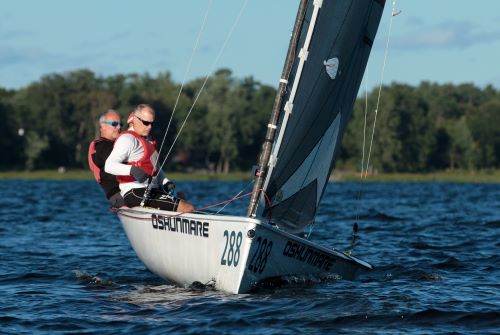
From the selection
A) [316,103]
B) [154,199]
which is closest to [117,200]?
[154,199]

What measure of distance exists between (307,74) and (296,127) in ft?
2.20

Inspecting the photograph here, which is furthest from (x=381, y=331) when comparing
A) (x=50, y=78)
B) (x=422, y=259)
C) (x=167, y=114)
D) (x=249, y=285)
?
(x=50, y=78)

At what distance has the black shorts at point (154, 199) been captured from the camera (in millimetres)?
12797

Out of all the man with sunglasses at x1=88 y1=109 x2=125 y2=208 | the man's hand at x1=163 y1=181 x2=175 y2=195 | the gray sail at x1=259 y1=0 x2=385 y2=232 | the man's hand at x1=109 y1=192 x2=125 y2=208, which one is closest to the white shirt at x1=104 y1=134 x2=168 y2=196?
the man's hand at x1=163 y1=181 x2=175 y2=195

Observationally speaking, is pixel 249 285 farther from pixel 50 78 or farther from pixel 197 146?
pixel 50 78

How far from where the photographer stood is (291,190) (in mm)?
12805

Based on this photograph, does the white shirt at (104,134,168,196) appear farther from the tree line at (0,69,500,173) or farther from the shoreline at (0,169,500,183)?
the tree line at (0,69,500,173)

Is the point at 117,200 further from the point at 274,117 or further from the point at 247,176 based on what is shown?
the point at 247,176

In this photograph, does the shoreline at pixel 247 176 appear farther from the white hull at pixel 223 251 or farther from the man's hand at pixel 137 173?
the man's hand at pixel 137 173

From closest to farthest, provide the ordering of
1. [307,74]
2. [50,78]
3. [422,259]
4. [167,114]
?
[307,74], [422,259], [167,114], [50,78]

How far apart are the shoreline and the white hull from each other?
85.8m

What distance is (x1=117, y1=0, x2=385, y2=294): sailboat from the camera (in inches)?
452

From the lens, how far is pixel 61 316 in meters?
11.1

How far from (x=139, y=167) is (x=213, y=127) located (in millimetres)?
95446
